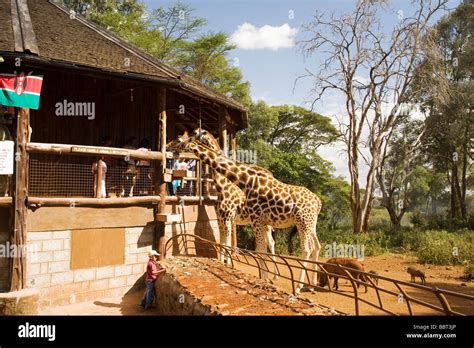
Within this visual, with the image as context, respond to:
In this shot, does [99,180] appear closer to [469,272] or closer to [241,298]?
[241,298]

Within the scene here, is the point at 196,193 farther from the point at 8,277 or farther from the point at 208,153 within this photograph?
the point at 8,277

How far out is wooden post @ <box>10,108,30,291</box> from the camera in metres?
8.77

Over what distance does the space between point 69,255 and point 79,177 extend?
1909 mm

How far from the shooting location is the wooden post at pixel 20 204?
8766 mm

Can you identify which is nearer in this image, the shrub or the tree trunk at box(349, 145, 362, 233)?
the shrub

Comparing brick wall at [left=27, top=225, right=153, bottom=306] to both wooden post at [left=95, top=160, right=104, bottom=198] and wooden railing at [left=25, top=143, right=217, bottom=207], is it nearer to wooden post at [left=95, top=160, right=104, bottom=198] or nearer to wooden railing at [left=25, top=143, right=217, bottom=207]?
wooden railing at [left=25, top=143, right=217, bottom=207]

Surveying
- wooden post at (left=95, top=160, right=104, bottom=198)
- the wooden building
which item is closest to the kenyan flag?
the wooden building

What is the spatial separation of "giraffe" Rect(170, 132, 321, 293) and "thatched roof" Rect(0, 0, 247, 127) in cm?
181

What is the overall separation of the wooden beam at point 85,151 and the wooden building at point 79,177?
0.03 meters

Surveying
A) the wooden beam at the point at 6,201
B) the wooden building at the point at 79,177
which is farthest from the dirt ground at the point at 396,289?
the wooden beam at the point at 6,201

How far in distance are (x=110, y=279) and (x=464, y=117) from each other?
27.8 metres

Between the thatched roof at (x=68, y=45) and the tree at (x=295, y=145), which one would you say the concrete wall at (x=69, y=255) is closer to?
the thatched roof at (x=68, y=45)

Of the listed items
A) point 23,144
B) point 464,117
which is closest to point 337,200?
point 464,117

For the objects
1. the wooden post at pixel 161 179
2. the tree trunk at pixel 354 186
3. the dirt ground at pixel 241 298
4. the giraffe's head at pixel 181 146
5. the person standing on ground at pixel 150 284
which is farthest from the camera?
the tree trunk at pixel 354 186
